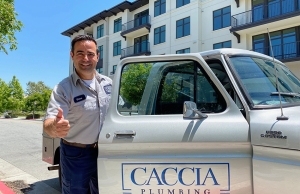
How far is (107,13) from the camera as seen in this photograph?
95.5ft

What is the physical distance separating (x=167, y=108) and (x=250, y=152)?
79cm

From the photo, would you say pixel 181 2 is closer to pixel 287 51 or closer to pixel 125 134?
pixel 287 51

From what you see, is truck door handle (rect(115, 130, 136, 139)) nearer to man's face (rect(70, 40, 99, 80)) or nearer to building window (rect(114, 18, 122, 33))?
man's face (rect(70, 40, 99, 80))

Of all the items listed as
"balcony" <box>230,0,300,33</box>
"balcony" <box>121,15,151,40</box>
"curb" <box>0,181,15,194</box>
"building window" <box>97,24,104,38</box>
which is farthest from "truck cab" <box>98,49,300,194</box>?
"building window" <box>97,24,104,38</box>

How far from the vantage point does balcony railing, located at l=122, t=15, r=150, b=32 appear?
25406 mm

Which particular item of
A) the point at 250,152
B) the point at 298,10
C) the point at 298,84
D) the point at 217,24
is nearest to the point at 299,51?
the point at 298,10

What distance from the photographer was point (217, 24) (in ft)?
66.8

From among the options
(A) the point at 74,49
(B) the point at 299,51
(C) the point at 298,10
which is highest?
(C) the point at 298,10

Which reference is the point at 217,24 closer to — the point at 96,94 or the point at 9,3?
the point at 9,3

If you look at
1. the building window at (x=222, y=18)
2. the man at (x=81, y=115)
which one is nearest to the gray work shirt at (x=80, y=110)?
the man at (x=81, y=115)

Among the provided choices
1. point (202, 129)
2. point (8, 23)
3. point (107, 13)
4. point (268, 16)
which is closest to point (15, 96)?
point (107, 13)

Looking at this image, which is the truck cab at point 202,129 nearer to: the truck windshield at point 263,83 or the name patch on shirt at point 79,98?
the truck windshield at point 263,83

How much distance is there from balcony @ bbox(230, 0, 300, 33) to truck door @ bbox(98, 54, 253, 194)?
639 inches

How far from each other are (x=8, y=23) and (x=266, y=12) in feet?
53.5
